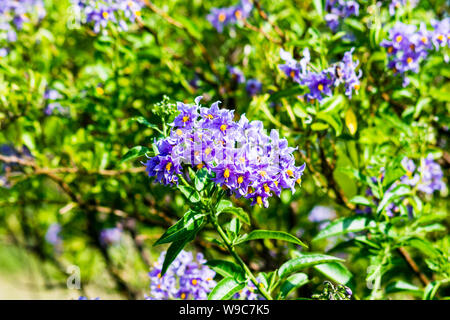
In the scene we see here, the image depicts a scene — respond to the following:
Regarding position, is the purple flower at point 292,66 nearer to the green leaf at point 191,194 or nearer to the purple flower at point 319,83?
the purple flower at point 319,83

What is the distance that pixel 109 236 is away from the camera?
330 cm

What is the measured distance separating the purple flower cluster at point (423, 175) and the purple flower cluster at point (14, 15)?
6.57 ft

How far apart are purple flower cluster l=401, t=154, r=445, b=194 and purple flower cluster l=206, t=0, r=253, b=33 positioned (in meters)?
1.16

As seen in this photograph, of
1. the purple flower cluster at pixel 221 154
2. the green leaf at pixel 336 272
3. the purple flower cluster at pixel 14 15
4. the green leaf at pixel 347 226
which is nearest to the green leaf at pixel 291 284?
the green leaf at pixel 336 272

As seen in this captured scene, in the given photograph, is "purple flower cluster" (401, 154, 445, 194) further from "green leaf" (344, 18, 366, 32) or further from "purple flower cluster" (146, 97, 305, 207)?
"purple flower cluster" (146, 97, 305, 207)

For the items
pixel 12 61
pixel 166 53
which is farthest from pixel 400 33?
pixel 12 61

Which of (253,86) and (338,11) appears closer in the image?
(338,11)

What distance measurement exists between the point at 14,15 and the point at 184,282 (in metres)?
1.78

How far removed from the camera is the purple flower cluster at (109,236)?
10.7 feet

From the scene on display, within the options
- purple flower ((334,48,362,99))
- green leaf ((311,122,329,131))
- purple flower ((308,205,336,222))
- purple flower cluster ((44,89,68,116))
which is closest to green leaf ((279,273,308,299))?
green leaf ((311,122,329,131))

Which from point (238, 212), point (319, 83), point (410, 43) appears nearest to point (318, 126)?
point (319, 83)

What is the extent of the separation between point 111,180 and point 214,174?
118 cm

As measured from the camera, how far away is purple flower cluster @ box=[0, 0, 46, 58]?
2.45m

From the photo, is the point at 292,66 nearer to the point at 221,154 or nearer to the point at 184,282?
the point at 221,154
